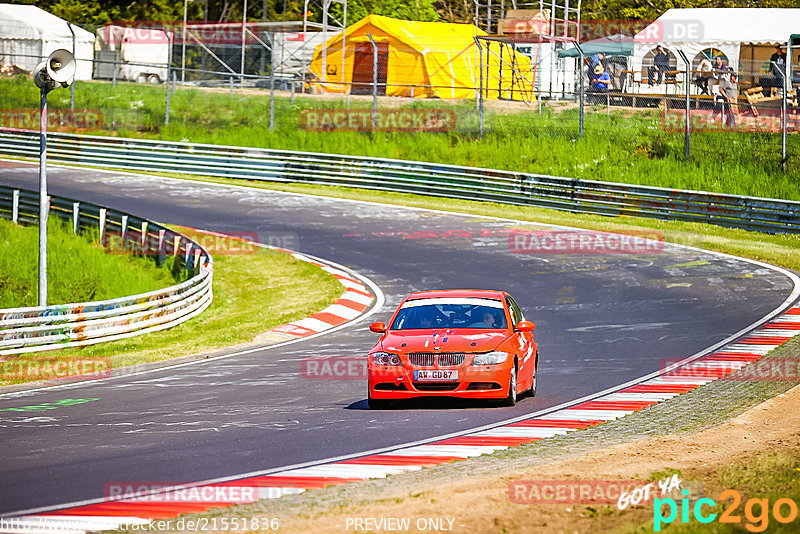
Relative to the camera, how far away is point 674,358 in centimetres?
1531

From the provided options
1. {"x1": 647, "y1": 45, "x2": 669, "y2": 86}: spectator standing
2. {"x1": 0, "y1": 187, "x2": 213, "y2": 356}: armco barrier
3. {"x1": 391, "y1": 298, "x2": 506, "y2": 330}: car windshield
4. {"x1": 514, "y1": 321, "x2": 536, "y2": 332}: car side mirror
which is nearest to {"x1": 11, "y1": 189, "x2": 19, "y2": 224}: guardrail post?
{"x1": 0, "y1": 187, "x2": 213, "y2": 356}: armco barrier

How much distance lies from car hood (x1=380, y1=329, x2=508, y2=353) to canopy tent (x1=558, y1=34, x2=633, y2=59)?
105 feet

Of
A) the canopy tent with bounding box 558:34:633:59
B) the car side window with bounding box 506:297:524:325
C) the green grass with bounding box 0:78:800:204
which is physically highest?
the canopy tent with bounding box 558:34:633:59

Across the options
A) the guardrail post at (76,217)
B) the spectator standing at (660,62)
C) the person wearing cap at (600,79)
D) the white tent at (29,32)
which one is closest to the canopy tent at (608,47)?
the spectator standing at (660,62)

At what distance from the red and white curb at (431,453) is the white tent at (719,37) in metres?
27.7

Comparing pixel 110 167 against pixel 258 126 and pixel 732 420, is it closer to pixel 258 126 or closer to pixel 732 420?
pixel 258 126

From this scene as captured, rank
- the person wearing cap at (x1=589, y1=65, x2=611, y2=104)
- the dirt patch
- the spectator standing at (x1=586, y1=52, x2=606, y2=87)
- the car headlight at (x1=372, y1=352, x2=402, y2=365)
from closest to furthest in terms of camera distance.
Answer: the dirt patch, the car headlight at (x1=372, y1=352, x2=402, y2=365), the person wearing cap at (x1=589, y1=65, x2=611, y2=104), the spectator standing at (x1=586, y1=52, x2=606, y2=87)

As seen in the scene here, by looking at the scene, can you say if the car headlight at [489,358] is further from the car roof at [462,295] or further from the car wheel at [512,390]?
the car roof at [462,295]

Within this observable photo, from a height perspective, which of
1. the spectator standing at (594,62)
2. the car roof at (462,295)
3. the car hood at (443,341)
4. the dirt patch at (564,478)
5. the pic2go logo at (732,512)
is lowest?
the dirt patch at (564,478)

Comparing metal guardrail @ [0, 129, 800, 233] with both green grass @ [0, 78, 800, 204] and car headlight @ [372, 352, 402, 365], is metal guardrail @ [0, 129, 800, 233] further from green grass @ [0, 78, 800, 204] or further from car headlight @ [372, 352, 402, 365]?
car headlight @ [372, 352, 402, 365]

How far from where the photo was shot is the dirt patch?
282 inches

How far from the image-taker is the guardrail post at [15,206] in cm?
2961

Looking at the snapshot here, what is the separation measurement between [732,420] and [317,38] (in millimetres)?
44529

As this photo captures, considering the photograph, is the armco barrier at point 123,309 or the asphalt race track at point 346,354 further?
the armco barrier at point 123,309
